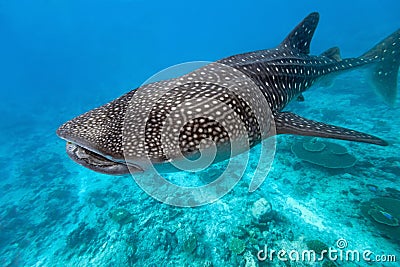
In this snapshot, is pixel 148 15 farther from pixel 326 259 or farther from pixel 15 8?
pixel 326 259

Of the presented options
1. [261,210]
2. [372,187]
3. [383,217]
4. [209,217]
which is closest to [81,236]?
[209,217]

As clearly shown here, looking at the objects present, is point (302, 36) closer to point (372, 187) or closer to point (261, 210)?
point (261, 210)

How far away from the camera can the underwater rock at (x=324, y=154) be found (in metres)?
7.63

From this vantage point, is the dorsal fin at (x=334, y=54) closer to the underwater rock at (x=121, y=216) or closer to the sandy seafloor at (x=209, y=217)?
the sandy seafloor at (x=209, y=217)

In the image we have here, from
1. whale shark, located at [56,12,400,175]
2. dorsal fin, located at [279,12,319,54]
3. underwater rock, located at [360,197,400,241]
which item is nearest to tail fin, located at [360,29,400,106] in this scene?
dorsal fin, located at [279,12,319,54]

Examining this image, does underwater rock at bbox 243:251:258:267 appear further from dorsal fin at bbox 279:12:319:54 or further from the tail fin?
the tail fin

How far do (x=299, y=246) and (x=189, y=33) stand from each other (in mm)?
159714

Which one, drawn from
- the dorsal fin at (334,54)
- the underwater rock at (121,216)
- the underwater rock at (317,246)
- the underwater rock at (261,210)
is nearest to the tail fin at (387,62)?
the dorsal fin at (334,54)

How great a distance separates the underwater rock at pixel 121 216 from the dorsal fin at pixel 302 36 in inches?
286

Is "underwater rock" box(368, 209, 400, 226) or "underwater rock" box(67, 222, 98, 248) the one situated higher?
"underwater rock" box(67, 222, 98, 248)

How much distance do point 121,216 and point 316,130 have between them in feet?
23.9

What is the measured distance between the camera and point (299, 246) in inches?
200

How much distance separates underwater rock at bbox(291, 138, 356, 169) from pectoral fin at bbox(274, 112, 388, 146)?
213 inches

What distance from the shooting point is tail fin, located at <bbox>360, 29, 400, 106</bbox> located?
6.02 metres
